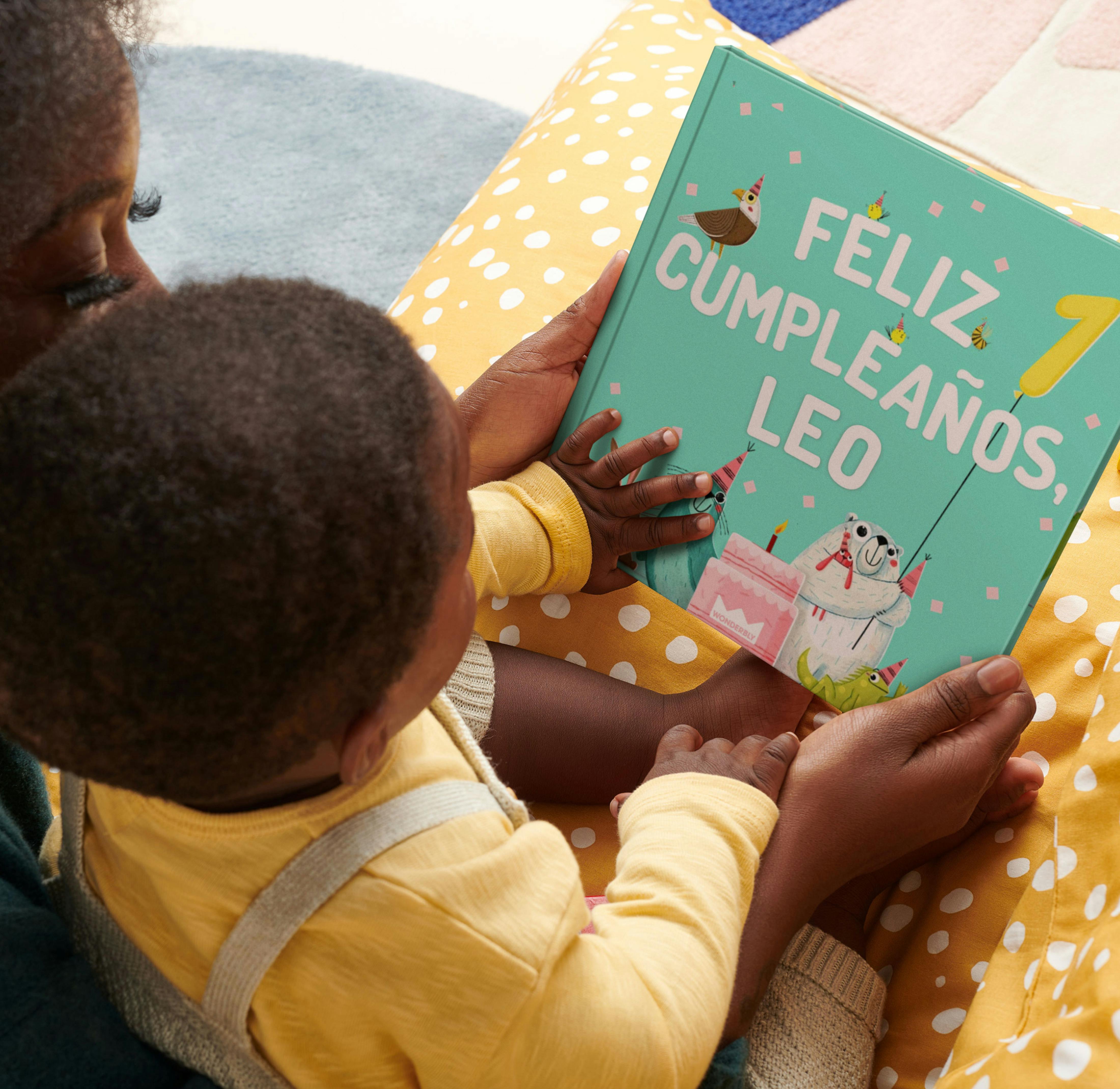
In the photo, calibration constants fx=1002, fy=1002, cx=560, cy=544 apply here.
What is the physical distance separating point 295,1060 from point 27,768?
0.29 meters

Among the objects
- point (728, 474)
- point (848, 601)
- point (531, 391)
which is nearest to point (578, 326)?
point (531, 391)

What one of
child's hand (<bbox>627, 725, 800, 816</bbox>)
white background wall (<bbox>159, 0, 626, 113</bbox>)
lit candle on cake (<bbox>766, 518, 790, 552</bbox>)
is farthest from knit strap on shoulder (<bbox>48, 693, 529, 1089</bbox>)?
white background wall (<bbox>159, 0, 626, 113</bbox>)

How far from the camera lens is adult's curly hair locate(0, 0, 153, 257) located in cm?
42

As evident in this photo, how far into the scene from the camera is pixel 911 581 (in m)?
0.66

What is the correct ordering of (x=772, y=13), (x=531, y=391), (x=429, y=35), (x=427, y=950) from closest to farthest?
(x=427, y=950) → (x=531, y=391) → (x=772, y=13) → (x=429, y=35)

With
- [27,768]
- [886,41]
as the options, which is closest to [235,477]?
[27,768]

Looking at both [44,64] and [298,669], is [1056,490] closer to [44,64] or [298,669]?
[298,669]

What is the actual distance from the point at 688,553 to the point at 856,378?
18 cm

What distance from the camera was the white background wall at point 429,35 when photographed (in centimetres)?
178

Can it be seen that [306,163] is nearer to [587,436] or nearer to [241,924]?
[587,436]

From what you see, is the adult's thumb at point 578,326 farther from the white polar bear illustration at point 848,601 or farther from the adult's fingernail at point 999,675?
the adult's fingernail at point 999,675

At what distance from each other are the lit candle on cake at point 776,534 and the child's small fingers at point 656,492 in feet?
0.19

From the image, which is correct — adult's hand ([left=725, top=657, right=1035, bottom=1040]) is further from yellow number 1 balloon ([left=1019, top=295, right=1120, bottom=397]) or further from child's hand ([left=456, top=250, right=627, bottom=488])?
child's hand ([left=456, top=250, right=627, bottom=488])

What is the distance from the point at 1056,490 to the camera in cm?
60
